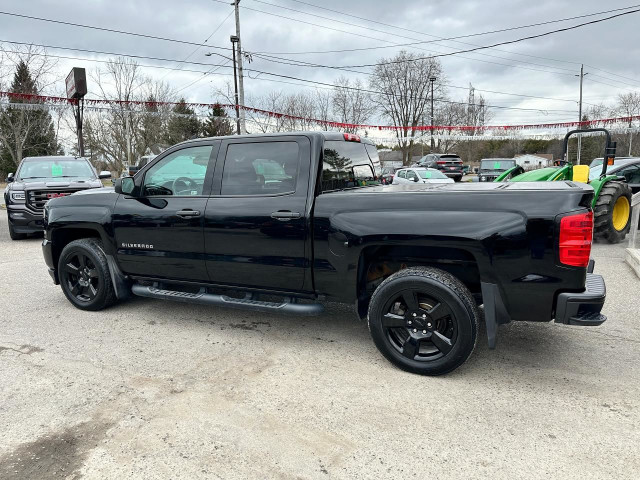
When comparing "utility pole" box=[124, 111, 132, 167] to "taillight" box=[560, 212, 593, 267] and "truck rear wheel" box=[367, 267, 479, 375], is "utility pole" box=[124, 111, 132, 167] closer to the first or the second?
"truck rear wheel" box=[367, 267, 479, 375]

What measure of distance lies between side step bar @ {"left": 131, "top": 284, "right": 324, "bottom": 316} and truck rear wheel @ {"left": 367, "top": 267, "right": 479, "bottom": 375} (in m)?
0.59

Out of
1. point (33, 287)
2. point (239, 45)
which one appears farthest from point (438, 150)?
point (33, 287)

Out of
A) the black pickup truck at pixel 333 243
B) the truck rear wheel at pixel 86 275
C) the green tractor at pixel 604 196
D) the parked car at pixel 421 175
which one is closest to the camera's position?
the black pickup truck at pixel 333 243

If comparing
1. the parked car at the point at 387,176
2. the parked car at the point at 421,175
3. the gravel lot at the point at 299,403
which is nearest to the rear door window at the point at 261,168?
the gravel lot at the point at 299,403

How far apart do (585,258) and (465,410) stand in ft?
4.10

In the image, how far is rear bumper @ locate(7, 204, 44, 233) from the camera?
32.1 feet

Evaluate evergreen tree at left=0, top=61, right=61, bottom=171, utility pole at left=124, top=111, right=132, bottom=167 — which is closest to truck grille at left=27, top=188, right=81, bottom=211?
evergreen tree at left=0, top=61, right=61, bottom=171

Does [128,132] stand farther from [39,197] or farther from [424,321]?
[424,321]

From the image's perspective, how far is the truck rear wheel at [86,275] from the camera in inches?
189

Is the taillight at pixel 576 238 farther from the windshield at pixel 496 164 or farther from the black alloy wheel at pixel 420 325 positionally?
the windshield at pixel 496 164

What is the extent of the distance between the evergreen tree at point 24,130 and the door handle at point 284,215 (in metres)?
30.2

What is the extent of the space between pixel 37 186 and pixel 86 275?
20.5 feet

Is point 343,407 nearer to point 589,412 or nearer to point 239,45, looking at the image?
point 589,412

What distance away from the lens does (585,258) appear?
294 centimetres
